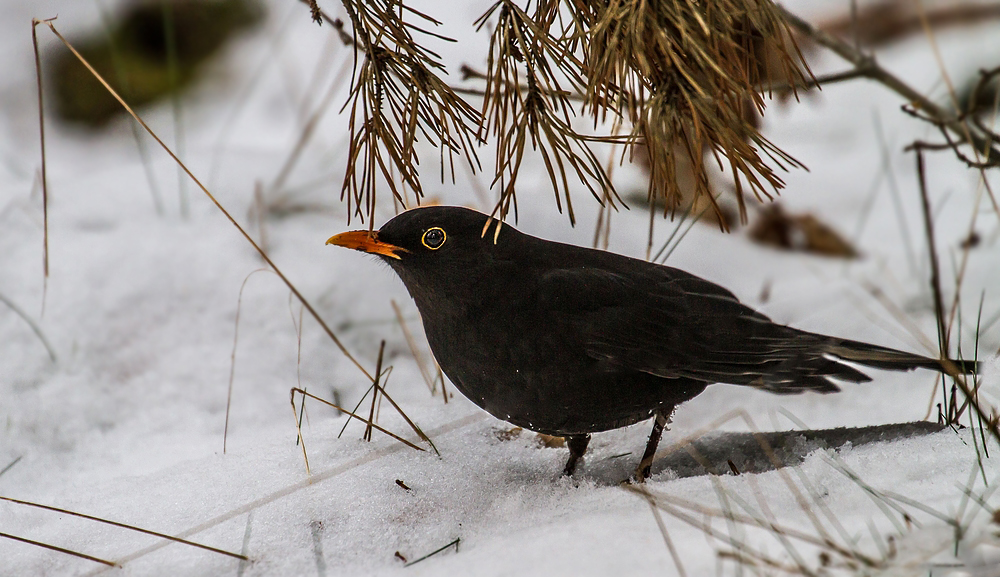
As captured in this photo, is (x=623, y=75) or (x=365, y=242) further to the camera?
(x=365, y=242)

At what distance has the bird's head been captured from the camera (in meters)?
2.42

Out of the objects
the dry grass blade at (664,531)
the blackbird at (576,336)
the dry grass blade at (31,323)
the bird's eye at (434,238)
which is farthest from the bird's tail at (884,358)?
the dry grass blade at (31,323)

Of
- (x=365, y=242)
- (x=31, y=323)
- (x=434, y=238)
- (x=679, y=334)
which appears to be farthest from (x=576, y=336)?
(x=31, y=323)

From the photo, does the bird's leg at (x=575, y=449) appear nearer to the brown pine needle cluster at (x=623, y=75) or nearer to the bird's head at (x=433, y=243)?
the bird's head at (x=433, y=243)

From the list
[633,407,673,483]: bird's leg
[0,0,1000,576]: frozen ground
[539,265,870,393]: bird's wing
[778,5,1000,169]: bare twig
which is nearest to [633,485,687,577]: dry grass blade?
[0,0,1000,576]: frozen ground

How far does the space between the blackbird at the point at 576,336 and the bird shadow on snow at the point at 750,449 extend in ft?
0.41

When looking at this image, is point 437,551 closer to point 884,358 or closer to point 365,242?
point 365,242

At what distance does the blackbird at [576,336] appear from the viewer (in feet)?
7.43

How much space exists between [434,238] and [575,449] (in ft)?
2.70

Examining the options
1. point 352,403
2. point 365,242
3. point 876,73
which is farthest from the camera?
point 352,403

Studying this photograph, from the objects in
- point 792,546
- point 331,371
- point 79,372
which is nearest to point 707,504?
point 792,546

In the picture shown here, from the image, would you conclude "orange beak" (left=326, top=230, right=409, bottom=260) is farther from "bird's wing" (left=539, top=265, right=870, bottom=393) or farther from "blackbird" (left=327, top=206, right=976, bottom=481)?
"bird's wing" (left=539, top=265, right=870, bottom=393)

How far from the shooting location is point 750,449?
2.50 metres

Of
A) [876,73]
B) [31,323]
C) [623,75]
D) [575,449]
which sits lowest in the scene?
[575,449]
